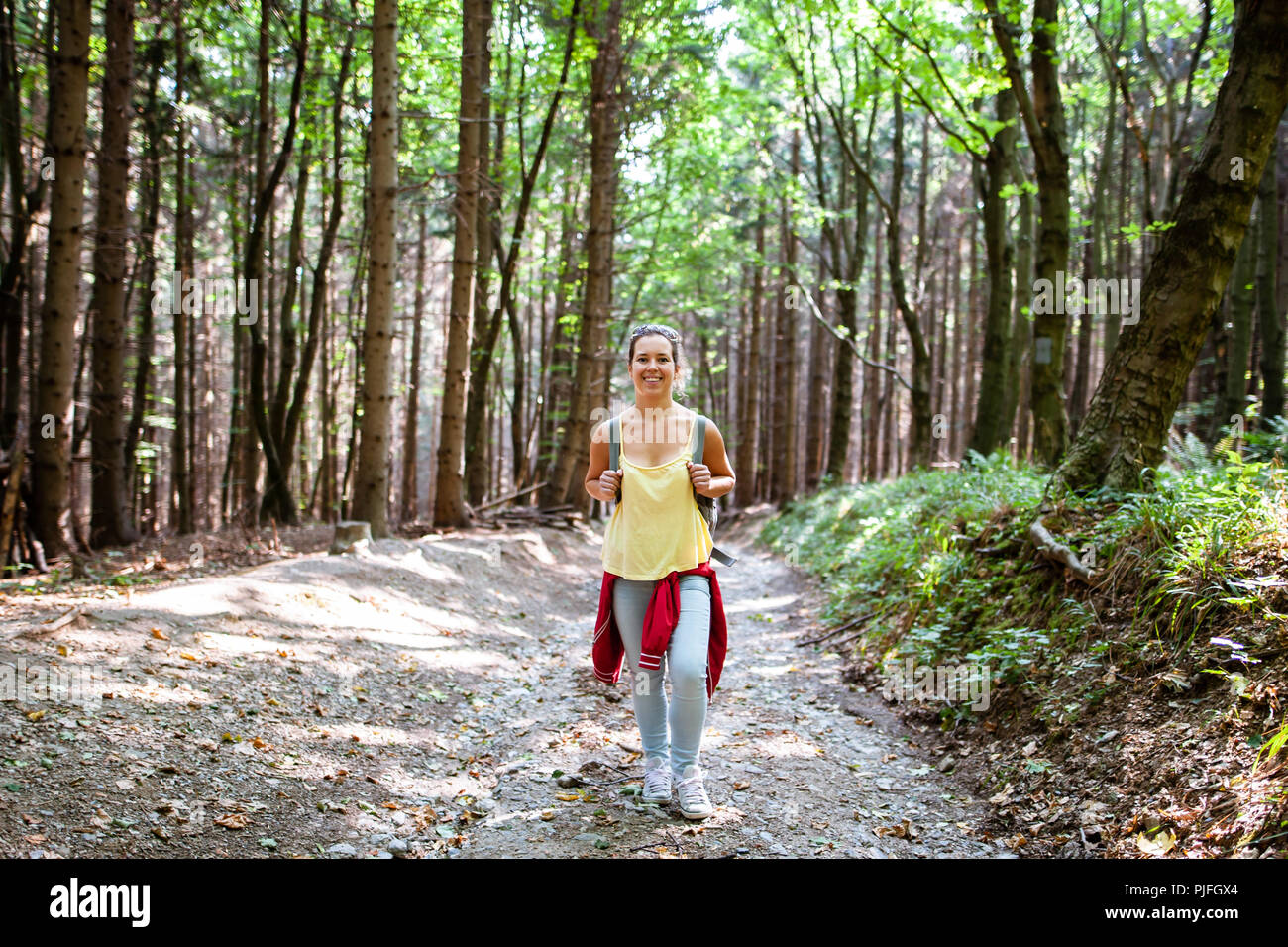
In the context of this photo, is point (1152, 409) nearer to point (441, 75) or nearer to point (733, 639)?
point (733, 639)

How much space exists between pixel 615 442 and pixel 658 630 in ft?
3.01

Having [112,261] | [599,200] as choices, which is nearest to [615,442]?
[112,261]

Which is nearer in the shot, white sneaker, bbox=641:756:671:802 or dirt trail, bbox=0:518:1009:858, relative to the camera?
dirt trail, bbox=0:518:1009:858

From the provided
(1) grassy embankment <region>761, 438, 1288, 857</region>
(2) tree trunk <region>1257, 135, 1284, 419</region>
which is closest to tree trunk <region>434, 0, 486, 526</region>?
(1) grassy embankment <region>761, 438, 1288, 857</region>

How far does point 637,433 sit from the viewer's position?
3996mm

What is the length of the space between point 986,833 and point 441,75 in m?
15.5

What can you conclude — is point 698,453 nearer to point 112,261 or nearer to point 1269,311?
point 112,261

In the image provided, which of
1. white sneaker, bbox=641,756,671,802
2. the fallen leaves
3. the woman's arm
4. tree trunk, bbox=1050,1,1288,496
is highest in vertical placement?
tree trunk, bbox=1050,1,1288,496

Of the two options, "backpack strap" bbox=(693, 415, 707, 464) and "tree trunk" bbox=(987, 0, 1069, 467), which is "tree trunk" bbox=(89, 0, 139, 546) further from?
"tree trunk" bbox=(987, 0, 1069, 467)

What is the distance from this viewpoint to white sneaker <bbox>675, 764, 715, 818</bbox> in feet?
12.4

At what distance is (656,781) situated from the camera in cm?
396

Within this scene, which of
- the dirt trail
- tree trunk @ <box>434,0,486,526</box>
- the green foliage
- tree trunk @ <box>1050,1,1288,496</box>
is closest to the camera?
the dirt trail

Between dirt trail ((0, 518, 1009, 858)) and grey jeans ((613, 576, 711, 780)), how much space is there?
0.34 m
